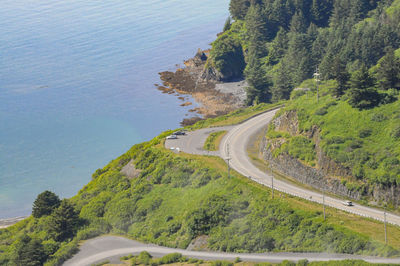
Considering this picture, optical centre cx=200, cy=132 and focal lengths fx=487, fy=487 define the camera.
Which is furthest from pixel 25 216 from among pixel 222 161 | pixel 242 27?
pixel 242 27

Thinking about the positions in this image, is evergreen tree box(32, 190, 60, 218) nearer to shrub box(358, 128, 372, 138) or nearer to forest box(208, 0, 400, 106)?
shrub box(358, 128, 372, 138)

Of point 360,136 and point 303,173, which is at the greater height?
point 360,136

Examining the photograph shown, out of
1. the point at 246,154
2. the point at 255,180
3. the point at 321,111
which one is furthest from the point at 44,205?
the point at 321,111

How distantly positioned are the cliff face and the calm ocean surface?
37964mm

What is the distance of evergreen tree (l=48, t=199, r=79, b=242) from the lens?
6512 cm

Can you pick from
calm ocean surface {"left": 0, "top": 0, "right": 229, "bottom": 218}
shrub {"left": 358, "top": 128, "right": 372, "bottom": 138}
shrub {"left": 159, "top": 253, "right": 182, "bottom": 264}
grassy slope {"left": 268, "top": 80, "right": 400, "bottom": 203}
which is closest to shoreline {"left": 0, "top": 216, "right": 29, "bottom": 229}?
calm ocean surface {"left": 0, "top": 0, "right": 229, "bottom": 218}

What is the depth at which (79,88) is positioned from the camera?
13175cm

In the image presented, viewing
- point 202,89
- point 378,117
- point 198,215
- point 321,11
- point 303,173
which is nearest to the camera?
point 198,215

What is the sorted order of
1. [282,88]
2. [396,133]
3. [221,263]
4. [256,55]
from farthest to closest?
[256,55], [282,88], [396,133], [221,263]

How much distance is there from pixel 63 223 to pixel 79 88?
2829 inches

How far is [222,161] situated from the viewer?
2813 inches

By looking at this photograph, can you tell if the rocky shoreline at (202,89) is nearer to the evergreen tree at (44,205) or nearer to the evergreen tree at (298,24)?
the evergreen tree at (298,24)

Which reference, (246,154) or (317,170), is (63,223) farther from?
(317,170)

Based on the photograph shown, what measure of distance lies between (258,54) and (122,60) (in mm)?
43435
